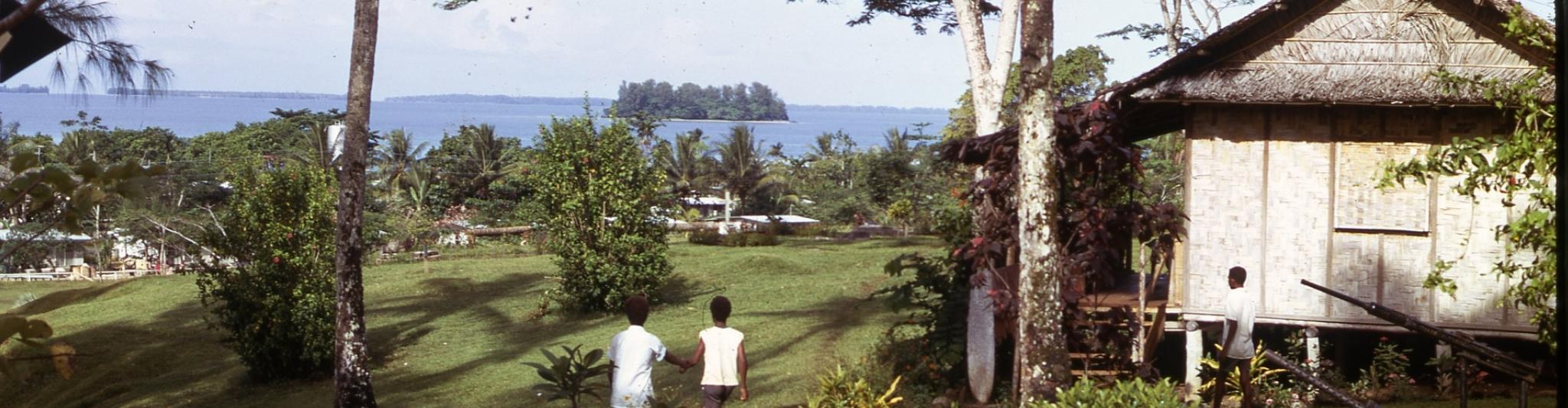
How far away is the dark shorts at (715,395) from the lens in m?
8.45

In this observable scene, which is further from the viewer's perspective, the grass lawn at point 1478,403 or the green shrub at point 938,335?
the green shrub at point 938,335

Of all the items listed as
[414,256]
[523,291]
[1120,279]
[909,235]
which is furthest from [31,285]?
[1120,279]

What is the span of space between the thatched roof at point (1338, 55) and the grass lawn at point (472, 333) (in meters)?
3.67

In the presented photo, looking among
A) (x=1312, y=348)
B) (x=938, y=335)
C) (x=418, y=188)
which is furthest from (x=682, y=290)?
(x=418, y=188)

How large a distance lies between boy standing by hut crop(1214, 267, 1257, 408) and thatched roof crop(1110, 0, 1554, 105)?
1.82 meters

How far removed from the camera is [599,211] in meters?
22.8

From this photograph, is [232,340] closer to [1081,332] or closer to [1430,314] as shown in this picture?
[1081,332]

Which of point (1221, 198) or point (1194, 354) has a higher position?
point (1221, 198)

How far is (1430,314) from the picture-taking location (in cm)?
1081

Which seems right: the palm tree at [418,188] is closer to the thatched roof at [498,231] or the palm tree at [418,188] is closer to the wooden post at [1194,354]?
the thatched roof at [498,231]

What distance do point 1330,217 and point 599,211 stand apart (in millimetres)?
14238

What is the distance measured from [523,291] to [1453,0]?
20.9 metres

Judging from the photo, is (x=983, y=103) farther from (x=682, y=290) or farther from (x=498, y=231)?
(x=498, y=231)

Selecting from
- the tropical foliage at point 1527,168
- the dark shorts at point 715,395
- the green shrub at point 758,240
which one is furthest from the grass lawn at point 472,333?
the tropical foliage at point 1527,168
